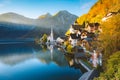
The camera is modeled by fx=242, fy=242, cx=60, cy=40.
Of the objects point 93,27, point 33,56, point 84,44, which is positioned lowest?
point 33,56

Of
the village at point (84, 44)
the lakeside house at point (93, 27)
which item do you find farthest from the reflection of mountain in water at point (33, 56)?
the lakeside house at point (93, 27)

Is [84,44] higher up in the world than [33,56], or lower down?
higher up

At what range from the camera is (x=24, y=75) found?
25891mm

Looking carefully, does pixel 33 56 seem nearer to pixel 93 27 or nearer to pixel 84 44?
pixel 84 44

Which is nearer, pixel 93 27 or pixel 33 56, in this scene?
pixel 33 56

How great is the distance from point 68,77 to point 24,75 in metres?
5.24

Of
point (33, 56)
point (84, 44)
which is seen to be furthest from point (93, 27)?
point (33, 56)

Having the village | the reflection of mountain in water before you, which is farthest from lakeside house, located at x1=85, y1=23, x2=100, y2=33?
the reflection of mountain in water

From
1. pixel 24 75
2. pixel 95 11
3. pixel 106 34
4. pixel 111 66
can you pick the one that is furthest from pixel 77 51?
pixel 95 11

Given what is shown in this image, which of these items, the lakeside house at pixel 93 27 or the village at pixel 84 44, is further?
the lakeside house at pixel 93 27

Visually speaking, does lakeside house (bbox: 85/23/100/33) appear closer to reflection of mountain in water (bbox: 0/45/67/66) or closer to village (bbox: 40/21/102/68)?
village (bbox: 40/21/102/68)

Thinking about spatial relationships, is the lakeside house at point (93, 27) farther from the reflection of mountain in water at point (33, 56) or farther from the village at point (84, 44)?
the reflection of mountain in water at point (33, 56)

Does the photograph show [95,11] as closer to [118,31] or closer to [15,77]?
[15,77]

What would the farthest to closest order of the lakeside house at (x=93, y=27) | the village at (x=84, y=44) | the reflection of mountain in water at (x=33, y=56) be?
the lakeside house at (x=93, y=27) < the reflection of mountain in water at (x=33, y=56) < the village at (x=84, y=44)
